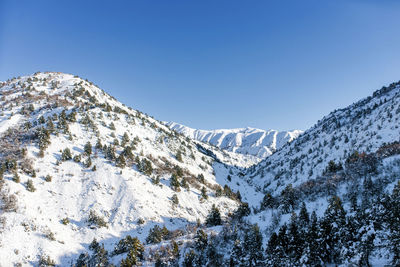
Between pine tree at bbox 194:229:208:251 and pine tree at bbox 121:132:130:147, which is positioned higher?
pine tree at bbox 121:132:130:147

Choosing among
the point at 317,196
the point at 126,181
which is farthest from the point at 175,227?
the point at 317,196

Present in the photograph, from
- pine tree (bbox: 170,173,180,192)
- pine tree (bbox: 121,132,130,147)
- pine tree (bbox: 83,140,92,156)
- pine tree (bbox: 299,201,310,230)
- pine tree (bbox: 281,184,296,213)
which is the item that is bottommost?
pine tree (bbox: 299,201,310,230)

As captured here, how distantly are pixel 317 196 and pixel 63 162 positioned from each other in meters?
43.1

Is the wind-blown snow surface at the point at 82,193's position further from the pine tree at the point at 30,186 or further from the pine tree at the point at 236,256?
the pine tree at the point at 236,256

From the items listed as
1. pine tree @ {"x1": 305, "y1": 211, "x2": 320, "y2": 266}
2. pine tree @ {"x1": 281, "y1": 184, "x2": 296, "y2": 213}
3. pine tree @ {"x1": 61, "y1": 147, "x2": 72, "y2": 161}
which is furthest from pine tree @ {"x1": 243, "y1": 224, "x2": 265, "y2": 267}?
pine tree @ {"x1": 61, "y1": 147, "x2": 72, "y2": 161}

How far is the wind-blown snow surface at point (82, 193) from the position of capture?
86.0ft

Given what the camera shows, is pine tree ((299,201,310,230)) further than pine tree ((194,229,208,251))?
No

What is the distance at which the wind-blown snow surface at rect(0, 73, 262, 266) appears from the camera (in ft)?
86.0

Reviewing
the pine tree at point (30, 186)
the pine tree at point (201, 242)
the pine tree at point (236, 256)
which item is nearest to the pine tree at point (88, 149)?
the pine tree at point (30, 186)

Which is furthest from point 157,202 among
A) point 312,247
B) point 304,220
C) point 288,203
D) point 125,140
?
point 312,247

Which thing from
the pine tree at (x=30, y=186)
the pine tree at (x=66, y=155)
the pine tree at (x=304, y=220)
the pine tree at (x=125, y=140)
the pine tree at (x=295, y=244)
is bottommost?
the pine tree at (x=295, y=244)

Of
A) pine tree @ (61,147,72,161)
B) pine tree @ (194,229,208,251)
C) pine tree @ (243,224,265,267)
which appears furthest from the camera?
pine tree @ (61,147,72,161)

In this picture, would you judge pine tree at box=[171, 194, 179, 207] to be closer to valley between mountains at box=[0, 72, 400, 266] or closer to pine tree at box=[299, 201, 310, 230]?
valley between mountains at box=[0, 72, 400, 266]

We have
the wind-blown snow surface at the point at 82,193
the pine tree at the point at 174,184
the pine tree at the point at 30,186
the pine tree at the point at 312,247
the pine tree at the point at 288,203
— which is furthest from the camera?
the pine tree at the point at 174,184
